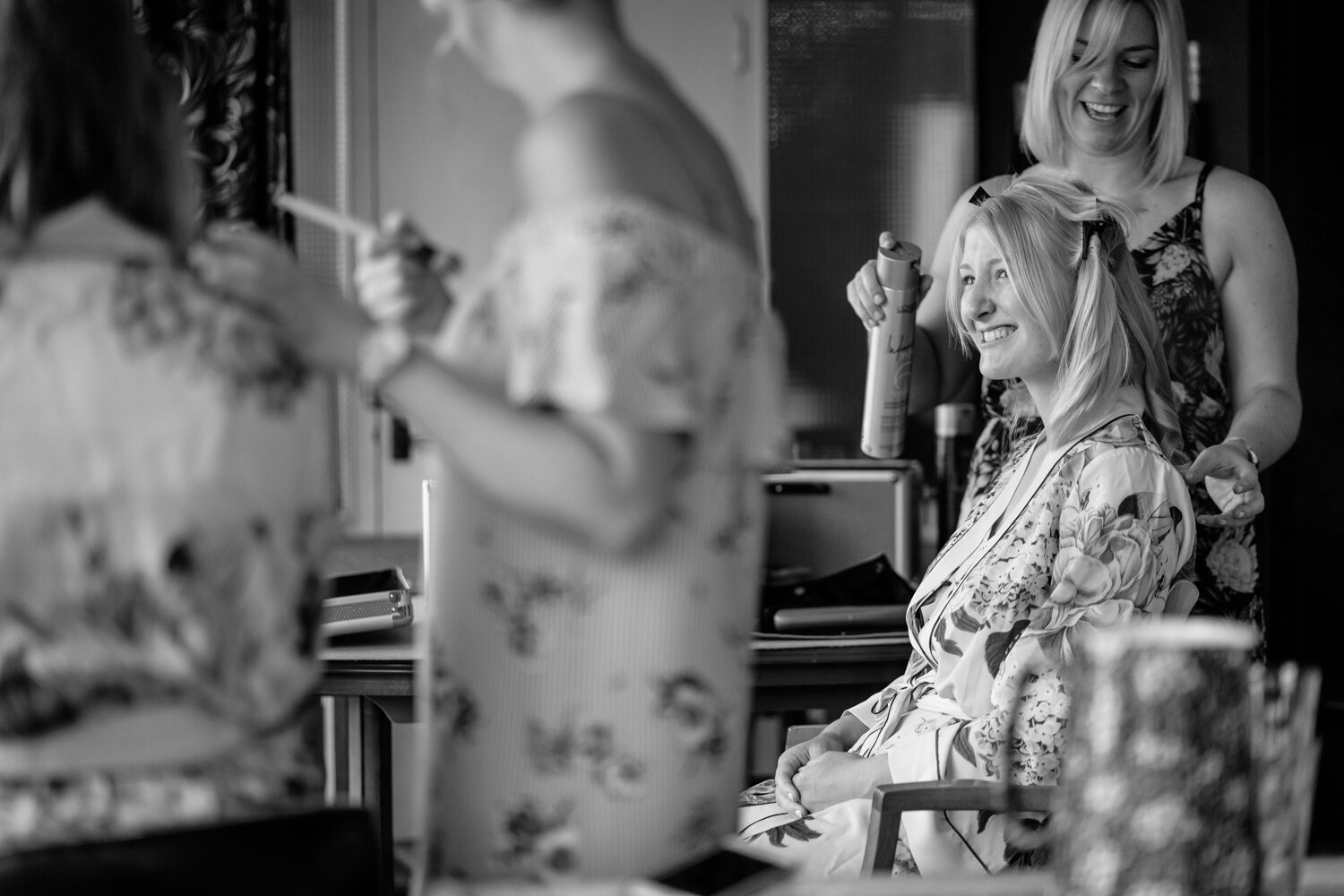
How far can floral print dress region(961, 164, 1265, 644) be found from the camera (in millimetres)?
1960

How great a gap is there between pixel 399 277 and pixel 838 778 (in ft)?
3.47

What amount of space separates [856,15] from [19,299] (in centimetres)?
319

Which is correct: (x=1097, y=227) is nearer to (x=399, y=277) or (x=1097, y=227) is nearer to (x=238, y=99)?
(x=399, y=277)

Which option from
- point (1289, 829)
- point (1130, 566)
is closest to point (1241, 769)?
point (1289, 829)

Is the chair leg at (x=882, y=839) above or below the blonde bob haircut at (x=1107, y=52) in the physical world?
below

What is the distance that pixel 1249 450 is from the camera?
5.71ft

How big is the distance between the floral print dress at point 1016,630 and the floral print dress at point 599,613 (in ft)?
2.48

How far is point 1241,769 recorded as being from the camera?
776mm

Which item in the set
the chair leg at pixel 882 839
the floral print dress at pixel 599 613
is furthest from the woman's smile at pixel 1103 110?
the floral print dress at pixel 599 613

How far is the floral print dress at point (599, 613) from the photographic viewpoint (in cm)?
83

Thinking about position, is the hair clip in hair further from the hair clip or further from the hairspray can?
the hairspray can

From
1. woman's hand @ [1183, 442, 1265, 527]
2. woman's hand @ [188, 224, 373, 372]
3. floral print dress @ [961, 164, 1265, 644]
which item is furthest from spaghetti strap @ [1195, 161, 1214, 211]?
woman's hand @ [188, 224, 373, 372]

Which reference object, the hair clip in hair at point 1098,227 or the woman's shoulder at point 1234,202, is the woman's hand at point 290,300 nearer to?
the hair clip in hair at point 1098,227

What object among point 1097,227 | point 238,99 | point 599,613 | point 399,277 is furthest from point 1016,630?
point 238,99
